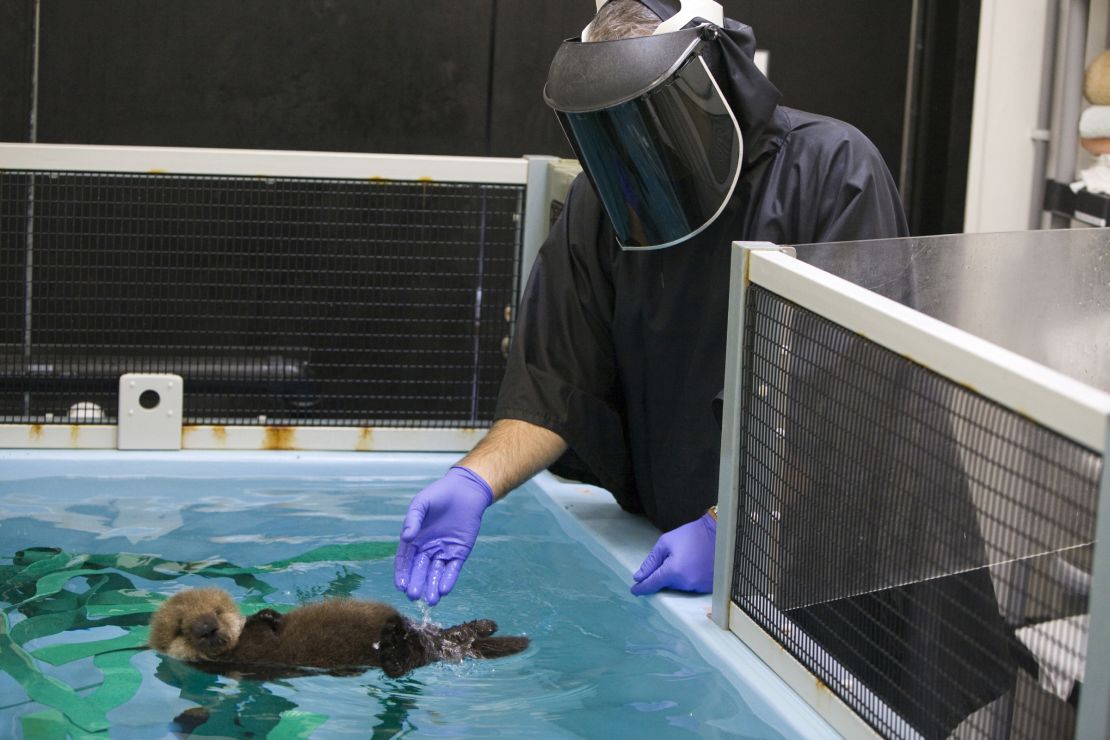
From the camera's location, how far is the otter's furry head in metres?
1.90

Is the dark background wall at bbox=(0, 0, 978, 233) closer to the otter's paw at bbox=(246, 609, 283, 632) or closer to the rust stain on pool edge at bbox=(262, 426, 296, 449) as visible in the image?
the rust stain on pool edge at bbox=(262, 426, 296, 449)

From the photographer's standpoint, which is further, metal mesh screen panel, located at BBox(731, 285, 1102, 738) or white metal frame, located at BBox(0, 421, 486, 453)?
white metal frame, located at BBox(0, 421, 486, 453)

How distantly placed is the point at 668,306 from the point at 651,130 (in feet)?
1.23

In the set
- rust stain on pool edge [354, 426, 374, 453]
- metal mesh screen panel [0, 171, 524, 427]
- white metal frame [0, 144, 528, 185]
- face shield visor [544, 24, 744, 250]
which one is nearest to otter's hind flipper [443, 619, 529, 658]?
face shield visor [544, 24, 744, 250]

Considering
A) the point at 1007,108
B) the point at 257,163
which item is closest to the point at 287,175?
the point at 257,163

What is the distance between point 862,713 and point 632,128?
3.00 ft

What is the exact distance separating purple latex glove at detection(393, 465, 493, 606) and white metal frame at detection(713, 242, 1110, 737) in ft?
1.44

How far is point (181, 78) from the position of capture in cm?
390

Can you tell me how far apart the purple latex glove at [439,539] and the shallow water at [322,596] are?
74 millimetres

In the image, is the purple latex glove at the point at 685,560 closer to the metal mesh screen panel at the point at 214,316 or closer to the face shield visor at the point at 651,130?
the face shield visor at the point at 651,130

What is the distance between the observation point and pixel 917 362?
138 centimetres

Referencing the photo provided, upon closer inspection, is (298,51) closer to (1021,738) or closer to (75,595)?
(75,595)

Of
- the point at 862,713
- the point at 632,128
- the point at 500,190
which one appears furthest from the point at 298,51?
the point at 862,713

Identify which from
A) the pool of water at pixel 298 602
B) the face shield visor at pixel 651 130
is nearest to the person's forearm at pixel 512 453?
the pool of water at pixel 298 602
